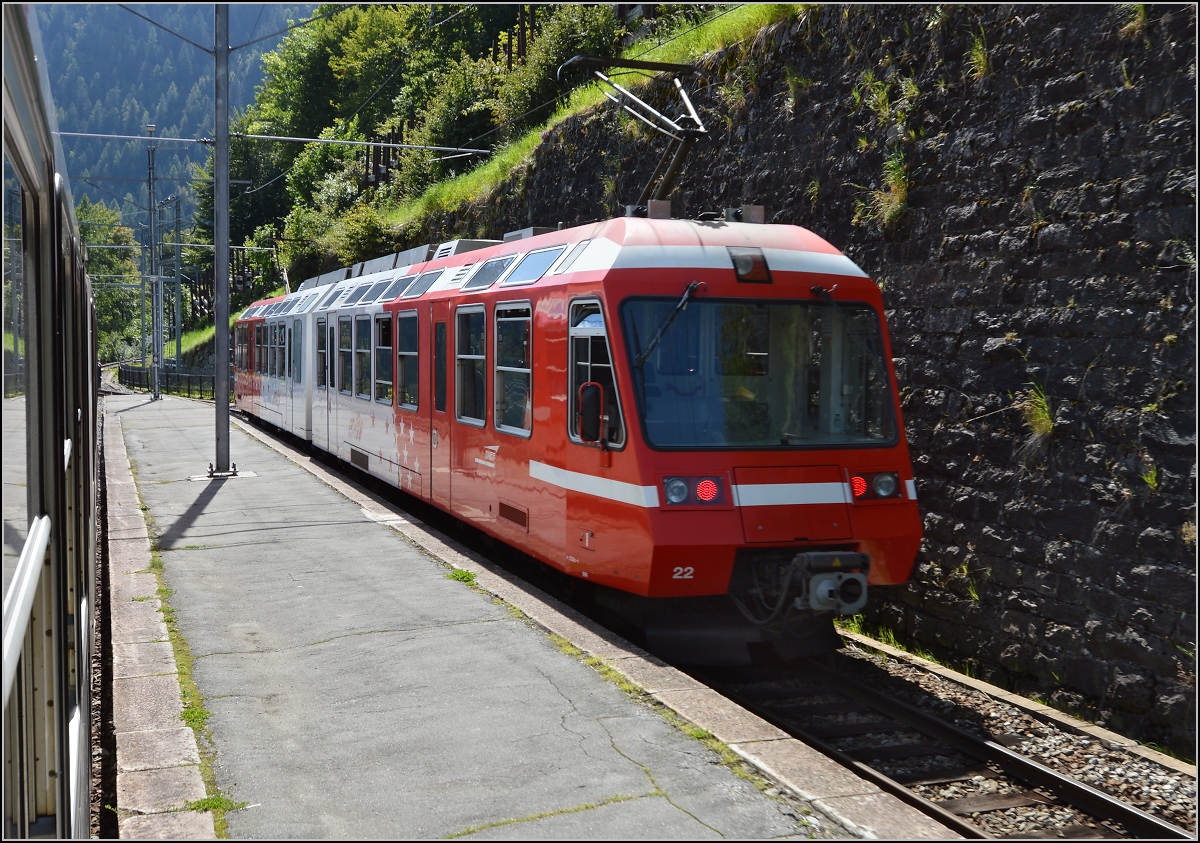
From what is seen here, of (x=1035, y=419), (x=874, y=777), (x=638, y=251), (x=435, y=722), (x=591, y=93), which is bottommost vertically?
(x=874, y=777)

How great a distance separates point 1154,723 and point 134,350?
99.1 m

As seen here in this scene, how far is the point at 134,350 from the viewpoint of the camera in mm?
96625

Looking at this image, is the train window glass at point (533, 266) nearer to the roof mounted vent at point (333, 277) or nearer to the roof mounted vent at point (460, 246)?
the roof mounted vent at point (460, 246)

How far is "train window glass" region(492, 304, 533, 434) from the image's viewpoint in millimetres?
9062

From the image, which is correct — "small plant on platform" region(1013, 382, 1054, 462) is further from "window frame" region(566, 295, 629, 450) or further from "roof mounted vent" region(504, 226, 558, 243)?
"roof mounted vent" region(504, 226, 558, 243)

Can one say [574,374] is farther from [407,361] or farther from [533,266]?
[407,361]

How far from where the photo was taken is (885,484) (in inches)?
313

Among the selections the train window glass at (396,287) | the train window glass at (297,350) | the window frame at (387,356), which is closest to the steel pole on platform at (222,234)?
the train window glass at (297,350)

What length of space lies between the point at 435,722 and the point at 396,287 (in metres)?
8.83

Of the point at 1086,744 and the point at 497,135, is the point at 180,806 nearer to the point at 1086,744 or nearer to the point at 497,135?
the point at 1086,744

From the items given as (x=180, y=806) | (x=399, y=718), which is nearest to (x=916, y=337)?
(x=399, y=718)

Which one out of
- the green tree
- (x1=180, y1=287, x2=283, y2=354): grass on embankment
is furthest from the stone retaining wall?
the green tree

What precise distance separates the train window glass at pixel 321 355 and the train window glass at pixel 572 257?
974cm

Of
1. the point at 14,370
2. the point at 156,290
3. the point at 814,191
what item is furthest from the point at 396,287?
the point at 156,290
